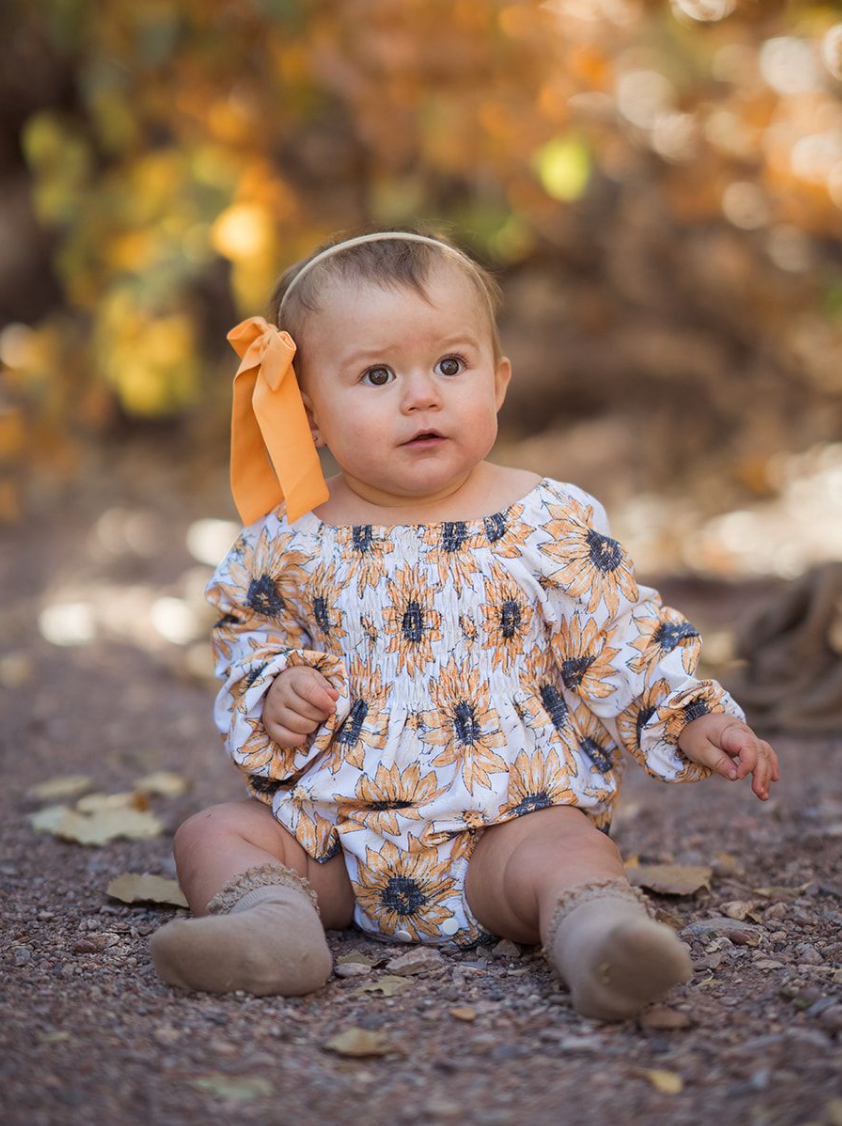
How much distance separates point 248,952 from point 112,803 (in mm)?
990

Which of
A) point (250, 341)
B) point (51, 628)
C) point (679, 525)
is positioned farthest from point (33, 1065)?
point (679, 525)

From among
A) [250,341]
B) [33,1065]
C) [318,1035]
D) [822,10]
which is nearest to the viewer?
[33,1065]

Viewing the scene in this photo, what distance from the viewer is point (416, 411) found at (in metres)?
1.83

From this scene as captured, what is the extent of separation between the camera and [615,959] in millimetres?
1442

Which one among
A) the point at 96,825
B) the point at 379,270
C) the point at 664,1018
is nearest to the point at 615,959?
the point at 664,1018

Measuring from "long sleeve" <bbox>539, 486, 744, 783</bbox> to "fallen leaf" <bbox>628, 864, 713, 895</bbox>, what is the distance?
0.24 metres

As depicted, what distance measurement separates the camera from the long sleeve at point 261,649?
6.09ft

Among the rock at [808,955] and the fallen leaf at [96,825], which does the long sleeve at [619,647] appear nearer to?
the rock at [808,955]

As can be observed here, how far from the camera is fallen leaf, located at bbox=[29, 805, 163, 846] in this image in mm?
2320

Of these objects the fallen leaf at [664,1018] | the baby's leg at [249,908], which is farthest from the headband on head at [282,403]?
the fallen leaf at [664,1018]

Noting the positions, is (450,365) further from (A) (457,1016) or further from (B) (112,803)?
(B) (112,803)

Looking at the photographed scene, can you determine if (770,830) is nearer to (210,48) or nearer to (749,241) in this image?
(210,48)

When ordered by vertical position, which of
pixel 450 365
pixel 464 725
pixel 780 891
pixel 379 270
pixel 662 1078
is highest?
pixel 379 270

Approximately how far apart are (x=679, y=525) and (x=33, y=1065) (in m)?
3.61
